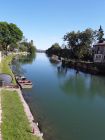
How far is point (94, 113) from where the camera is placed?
23375mm

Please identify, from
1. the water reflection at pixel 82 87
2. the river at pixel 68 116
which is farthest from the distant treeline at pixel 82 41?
the river at pixel 68 116

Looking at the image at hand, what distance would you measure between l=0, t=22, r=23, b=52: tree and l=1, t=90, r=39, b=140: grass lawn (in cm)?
7262

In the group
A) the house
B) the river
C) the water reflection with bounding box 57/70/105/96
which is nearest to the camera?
the river

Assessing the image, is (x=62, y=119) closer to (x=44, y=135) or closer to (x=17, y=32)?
(x=44, y=135)

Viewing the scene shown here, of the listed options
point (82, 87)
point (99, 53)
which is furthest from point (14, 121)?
point (99, 53)

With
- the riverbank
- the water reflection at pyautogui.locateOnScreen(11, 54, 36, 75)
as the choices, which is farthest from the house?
the riverbank

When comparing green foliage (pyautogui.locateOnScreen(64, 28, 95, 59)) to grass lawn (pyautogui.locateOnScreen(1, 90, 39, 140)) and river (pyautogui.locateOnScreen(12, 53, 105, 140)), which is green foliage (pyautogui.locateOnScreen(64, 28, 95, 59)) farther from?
grass lawn (pyautogui.locateOnScreen(1, 90, 39, 140))

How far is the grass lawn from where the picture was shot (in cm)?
1370

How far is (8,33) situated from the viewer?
93.3 m

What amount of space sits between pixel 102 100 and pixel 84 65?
44697 millimetres

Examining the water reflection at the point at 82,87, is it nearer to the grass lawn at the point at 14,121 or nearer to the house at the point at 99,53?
the grass lawn at the point at 14,121

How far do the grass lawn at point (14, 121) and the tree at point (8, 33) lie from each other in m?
72.6

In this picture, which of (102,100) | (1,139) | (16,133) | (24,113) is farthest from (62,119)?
(102,100)

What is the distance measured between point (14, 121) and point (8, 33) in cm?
8085
